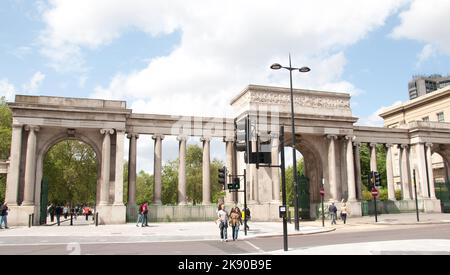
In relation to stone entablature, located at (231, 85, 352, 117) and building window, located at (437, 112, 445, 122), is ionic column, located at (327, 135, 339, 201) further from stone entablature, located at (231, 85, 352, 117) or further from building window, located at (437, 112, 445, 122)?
building window, located at (437, 112, 445, 122)

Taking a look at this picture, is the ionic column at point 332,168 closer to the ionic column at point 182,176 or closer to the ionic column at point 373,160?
the ionic column at point 373,160

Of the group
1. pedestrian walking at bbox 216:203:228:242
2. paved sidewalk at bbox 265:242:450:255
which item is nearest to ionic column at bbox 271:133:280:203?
pedestrian walking at bbox 216:203:228:242

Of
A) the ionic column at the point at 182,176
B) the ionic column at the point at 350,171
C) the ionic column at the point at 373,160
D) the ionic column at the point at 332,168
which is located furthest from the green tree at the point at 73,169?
the ionic column at the point at 373,160

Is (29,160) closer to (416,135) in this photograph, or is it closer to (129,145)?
(129,145)

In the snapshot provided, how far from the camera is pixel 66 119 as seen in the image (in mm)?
33031

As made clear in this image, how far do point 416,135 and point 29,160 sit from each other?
3827cm

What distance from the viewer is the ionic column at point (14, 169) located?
3103cm

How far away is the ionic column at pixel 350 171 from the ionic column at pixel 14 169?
28878 mm

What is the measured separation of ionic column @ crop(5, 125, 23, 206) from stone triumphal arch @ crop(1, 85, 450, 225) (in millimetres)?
68

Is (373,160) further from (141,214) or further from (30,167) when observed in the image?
(30,167)

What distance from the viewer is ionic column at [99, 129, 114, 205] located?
107ft

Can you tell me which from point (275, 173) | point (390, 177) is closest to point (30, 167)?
point (275, 173)

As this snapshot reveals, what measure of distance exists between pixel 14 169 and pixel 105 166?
6.75m
